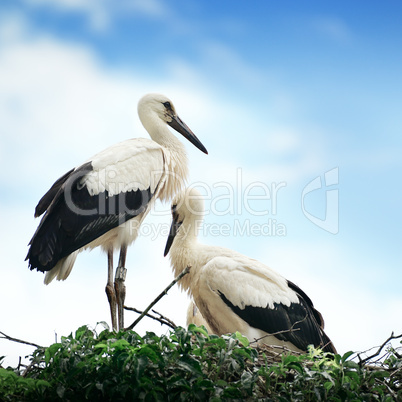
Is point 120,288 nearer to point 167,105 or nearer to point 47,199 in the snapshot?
point 47,199

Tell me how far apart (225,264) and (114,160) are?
50.7 inches

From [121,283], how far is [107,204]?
0.67 meters

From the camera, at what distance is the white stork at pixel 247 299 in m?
5.05

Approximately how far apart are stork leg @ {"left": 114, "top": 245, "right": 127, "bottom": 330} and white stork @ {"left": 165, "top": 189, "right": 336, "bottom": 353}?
49 cm

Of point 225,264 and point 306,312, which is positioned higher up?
point 225,264

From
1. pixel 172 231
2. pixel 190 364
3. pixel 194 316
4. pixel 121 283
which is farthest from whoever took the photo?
pixel 194 316

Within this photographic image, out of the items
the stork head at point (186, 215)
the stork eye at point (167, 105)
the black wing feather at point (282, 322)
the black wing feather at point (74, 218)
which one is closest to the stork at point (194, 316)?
the stork head at point (186, 215)

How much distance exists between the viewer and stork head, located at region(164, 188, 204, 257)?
18.5 ft

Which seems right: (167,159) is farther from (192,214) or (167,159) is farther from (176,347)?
(176,347)

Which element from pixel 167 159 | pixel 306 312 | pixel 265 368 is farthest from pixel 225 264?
pixel 265 368

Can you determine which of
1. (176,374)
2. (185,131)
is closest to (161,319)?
(176,374)

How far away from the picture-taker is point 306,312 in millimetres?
5230

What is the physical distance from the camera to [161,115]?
6098 millimetres

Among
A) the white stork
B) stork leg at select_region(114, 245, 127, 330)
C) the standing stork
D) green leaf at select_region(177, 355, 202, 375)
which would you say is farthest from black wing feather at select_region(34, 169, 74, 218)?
green leaf at select_region(177, 355, 202, 375)
